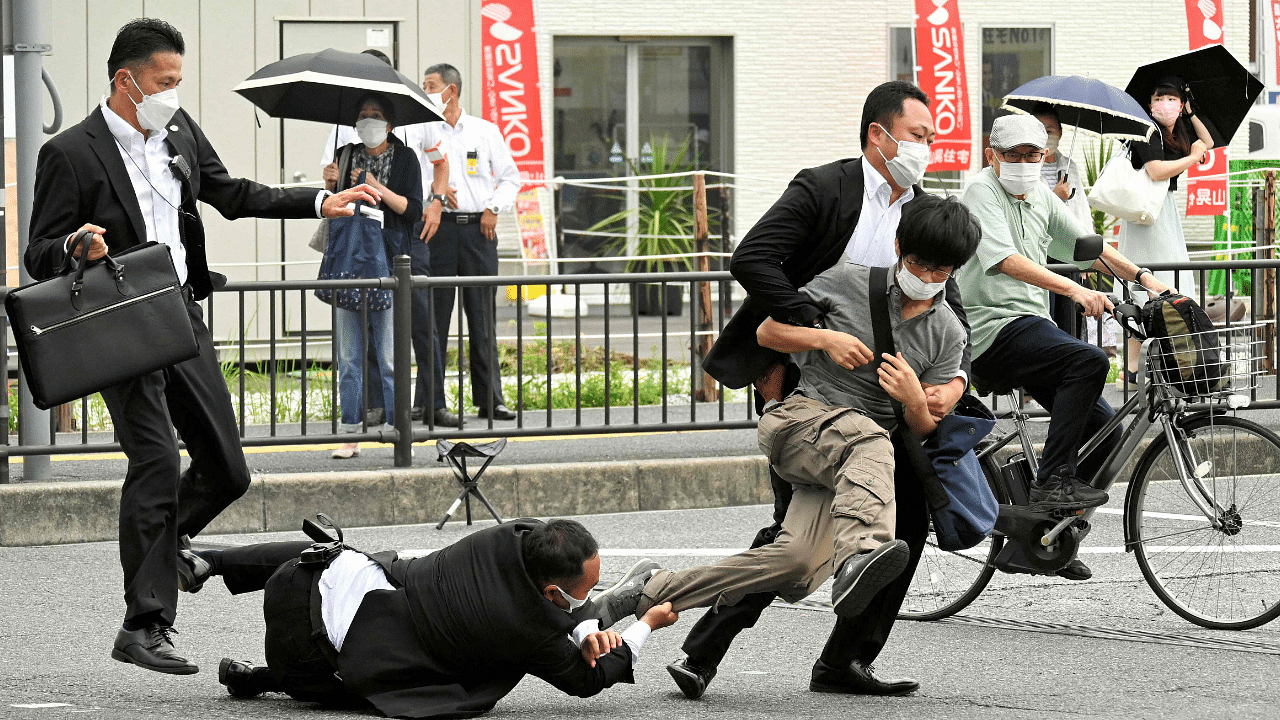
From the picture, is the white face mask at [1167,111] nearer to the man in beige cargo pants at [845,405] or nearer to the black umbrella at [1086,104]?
the black umbrella at [1086,104]

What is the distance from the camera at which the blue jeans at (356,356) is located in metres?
9.09

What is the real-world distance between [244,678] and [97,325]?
1.13 metres

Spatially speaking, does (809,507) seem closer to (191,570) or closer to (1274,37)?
(191,570)

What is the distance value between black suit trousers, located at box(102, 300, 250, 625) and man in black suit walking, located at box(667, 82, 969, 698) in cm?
155

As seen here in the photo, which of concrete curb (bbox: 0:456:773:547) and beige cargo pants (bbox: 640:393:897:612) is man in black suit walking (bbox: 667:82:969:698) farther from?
concrete curb (bbox: 0:456:773:547)

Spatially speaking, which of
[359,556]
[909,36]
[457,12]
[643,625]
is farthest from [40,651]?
[909,36]

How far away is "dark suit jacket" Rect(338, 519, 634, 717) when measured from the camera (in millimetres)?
4734

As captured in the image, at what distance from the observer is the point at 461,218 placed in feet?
35.3

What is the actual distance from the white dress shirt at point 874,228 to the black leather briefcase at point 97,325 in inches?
79.8

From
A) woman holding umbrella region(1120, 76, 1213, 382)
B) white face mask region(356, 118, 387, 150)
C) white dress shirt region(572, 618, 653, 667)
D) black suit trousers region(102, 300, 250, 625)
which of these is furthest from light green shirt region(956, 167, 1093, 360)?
white face mask region(356, 118, 387, 150)

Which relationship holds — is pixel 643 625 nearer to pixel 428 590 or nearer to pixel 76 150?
pixel 428 590

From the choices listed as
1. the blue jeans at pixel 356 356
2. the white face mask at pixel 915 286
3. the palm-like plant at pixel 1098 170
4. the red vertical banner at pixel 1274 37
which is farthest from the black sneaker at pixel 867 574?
the red vertical banner at pixel 1274 37

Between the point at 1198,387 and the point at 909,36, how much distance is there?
585 inches

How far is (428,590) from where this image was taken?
4.83m
